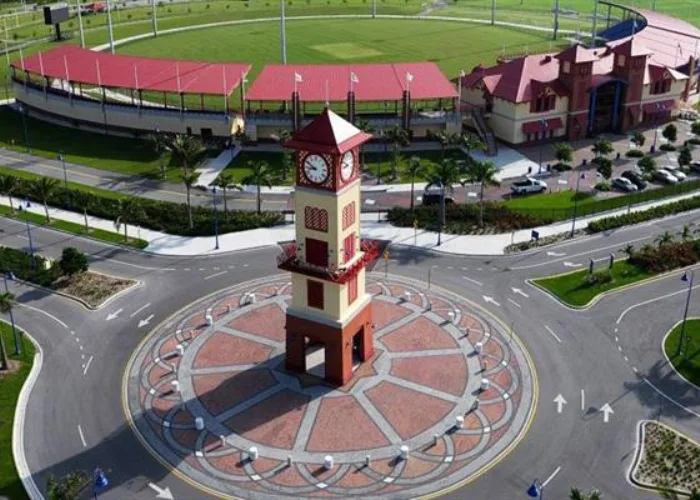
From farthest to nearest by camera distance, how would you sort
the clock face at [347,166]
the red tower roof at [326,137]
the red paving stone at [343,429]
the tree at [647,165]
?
the tree at [647,165] < the clock face at [347,166] < the red tower roof at [326,137] < the red paving stone at [343,429]

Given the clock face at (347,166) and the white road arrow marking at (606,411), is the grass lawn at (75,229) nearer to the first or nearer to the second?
the clock face at (347,166)

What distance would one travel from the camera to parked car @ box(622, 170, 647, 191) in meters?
97.4

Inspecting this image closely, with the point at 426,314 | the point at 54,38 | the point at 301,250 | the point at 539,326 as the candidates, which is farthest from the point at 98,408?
the point at 54,38

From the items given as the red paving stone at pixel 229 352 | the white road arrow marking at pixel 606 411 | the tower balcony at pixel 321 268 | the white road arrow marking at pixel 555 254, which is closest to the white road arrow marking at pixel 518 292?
the white road arrow marking at pixel 555 254

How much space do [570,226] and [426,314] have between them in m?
26.7

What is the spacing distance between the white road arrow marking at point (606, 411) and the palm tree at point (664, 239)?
90.2ft

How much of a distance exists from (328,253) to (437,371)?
13.1 metres

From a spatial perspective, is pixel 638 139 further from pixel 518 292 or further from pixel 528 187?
pixel 518 292

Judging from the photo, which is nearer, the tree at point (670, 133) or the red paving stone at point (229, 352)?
→ the red paving stone at point (229, 352)

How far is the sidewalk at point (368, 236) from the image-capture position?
8094 cm

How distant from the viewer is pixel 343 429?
54.0m

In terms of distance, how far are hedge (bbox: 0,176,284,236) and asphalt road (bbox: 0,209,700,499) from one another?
5707mm

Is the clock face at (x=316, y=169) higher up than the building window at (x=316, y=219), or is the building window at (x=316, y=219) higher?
the clock face at (x=316, y=169)

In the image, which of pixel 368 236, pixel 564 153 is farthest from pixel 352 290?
pixel 564 153
